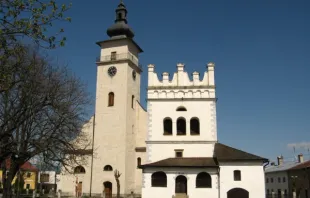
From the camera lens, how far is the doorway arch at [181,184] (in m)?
27.6

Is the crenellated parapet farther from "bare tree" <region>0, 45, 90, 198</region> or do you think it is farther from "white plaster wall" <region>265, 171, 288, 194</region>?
"white plaster wall" <region>265, 171, 288, 194</region>

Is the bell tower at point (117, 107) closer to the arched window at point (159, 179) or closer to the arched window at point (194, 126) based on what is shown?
the arched window at point (159, 179)

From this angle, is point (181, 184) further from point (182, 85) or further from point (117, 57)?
point (117, 57)

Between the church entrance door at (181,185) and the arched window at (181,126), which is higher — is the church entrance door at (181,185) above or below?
below

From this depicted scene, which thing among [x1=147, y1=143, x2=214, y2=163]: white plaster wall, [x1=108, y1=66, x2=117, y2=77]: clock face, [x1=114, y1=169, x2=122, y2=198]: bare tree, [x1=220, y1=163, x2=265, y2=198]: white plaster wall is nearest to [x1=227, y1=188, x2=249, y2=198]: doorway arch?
[x1=220, y1=163, x2=265, y2=198]: white plaster wall

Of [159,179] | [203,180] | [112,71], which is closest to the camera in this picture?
[203,180]

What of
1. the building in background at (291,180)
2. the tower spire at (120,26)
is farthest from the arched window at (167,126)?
the building in background at (291,180)

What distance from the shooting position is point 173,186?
1081 inches

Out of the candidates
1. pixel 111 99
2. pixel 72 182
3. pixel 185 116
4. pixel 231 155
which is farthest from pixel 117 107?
pixel 231 155

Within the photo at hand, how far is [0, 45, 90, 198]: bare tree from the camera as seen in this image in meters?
18.6

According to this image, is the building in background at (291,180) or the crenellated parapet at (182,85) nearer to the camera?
the crenellated parapet at (182,85)

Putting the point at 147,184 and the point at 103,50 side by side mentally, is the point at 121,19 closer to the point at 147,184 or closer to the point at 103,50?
the point at 103,50

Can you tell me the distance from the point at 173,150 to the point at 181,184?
3.78 metres

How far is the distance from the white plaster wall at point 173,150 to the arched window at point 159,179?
8.42 feet
